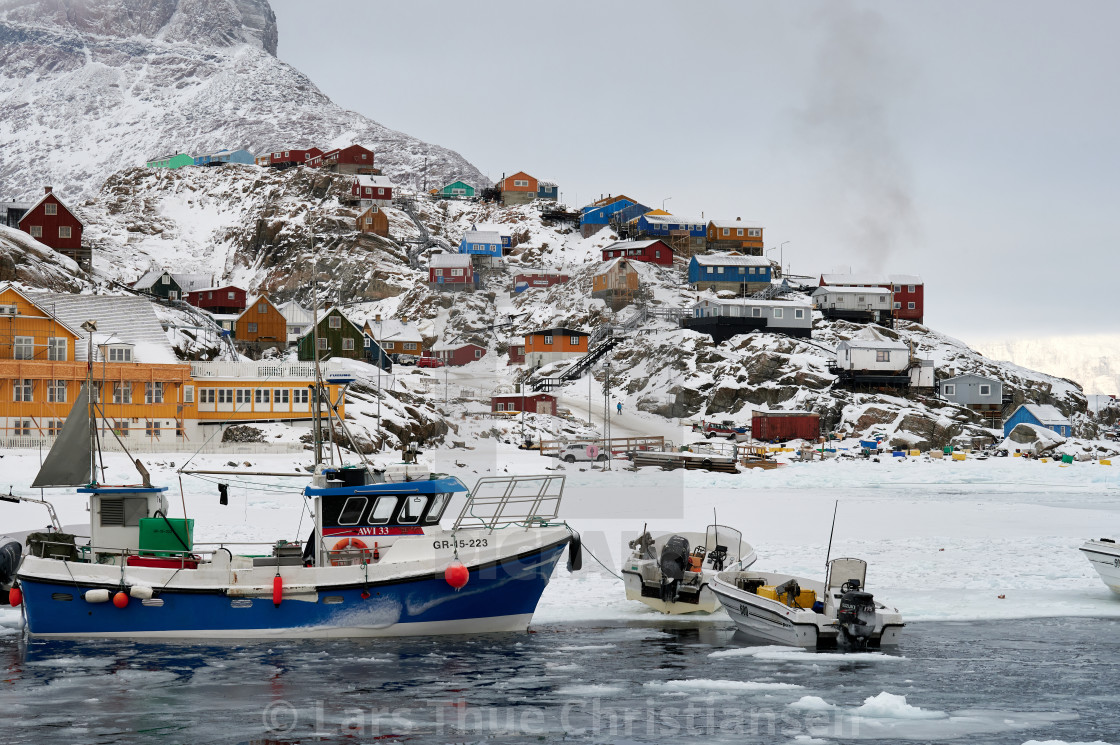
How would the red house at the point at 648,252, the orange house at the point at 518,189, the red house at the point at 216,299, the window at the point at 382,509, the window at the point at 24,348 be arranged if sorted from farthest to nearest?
the orange house at the point at 518,189 → the red house at the point at 648,252 → the red house at the point at 216,299 → the window at the point at 24,348 → the window at the point at 382,509

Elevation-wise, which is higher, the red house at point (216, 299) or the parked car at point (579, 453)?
the red house at point (216, 299)

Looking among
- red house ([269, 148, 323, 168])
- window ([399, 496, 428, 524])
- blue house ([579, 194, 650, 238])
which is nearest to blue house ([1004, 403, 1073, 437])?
blue house ([579, 194, 650, 238])

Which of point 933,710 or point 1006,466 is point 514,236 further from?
point 933,710

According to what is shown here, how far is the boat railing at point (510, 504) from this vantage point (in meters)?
24.2

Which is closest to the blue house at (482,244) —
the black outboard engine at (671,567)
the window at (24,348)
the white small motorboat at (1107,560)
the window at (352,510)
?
the window at (24,348)

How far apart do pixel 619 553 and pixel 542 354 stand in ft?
283

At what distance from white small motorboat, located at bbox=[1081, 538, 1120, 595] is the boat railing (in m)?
13.6

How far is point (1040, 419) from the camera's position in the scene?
338ft

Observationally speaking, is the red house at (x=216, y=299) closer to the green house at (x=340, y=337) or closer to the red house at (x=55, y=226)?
the red house at (x=55, y=226)

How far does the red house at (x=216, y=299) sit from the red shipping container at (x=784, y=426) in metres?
63.7

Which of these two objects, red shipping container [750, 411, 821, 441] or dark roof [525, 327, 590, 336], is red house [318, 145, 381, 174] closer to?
dark roof [525, 327, 590, 336]

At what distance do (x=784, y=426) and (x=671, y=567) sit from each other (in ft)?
226

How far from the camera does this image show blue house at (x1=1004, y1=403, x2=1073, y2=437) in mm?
101875

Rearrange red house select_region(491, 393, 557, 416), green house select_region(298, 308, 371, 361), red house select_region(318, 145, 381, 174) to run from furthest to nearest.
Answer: red house select_region(318, 145, 381, 174), green house select_region(298, 308, 371, 361), red house select_region(491, 393, 557, 416)
